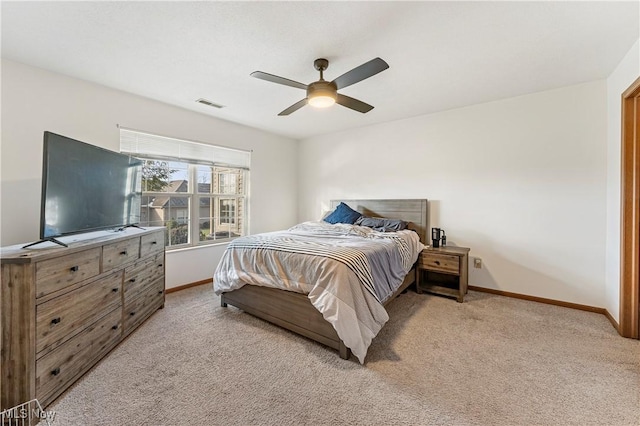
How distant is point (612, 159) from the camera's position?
263 cm

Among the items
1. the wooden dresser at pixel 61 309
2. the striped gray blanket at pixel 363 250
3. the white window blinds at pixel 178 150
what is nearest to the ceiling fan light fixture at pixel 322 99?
the striped gray blanket at pixel 363 250

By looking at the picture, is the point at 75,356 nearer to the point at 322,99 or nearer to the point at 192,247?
the point at 192,247

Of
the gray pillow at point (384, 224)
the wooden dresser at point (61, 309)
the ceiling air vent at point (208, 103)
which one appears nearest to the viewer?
the wooden dresser at point (61, 309)

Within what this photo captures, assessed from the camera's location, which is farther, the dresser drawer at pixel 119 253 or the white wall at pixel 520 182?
the white wall at pixel 520 182

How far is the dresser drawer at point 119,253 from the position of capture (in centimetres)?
203

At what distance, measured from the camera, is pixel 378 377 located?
1802 mm

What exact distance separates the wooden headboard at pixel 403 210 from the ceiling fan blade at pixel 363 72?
92.0 inches

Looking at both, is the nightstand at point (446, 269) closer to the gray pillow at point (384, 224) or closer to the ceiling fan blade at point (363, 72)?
the gray pillow at point (384, 224)

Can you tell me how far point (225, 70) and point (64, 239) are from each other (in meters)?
1.99

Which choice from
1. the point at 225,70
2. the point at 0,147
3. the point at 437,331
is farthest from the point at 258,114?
the point at 437,331

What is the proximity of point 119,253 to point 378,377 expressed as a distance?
231 centimetres

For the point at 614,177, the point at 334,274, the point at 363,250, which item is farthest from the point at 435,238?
the point at 334,274

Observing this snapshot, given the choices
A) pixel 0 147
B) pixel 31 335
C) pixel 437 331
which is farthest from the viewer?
pixel 437 331

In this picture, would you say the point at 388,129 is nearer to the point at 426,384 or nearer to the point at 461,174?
the point at 461,174
